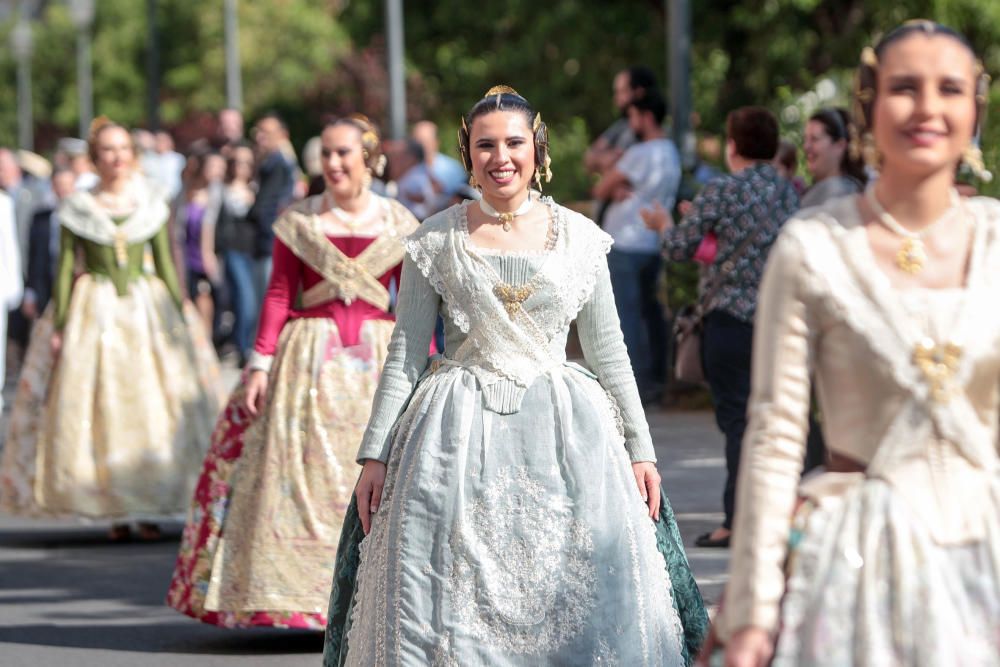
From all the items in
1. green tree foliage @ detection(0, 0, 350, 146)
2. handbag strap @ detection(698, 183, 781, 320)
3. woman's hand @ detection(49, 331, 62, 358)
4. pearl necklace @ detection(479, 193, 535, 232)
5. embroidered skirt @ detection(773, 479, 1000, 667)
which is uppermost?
green tree foliage @ detection(0, 0, 350, 146)

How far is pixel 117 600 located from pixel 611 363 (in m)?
3.79

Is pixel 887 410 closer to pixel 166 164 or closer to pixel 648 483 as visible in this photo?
pixel 648 483

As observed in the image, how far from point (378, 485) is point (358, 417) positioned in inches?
97.1

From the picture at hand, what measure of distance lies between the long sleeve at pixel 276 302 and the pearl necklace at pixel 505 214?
2211 millimetres

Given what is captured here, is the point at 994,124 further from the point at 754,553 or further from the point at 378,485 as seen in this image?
the point at 754,553

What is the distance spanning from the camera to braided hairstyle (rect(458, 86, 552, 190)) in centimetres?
592

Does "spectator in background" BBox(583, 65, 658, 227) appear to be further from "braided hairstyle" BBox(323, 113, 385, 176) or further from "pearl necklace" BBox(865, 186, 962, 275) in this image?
"pearl necklace" BBox(865, 186, 962, 275)

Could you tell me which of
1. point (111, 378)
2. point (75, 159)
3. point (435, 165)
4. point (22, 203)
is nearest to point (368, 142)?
point (111, 378)

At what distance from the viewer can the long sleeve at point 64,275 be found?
10.7 meters

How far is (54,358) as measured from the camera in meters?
11.0

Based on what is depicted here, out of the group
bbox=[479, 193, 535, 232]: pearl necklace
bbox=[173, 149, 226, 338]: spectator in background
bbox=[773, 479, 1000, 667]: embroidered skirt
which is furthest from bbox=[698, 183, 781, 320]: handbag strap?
bbox=[173, 149, 226, 338]: spectator in background

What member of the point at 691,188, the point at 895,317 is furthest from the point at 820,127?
the point at 895,317

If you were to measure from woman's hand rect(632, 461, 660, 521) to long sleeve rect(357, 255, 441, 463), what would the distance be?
630 millimetres

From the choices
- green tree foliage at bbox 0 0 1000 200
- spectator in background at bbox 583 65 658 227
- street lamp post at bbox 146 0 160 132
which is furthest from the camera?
street lamp post at bbox 146 0 160 132
